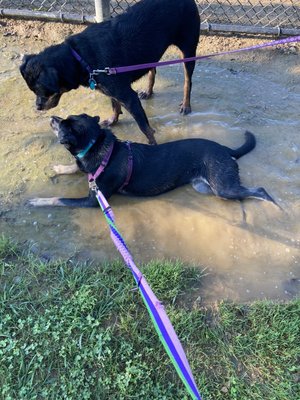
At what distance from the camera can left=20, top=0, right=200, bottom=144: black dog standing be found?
3579 millimetres

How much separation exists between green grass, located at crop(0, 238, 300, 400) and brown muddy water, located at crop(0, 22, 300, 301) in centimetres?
20

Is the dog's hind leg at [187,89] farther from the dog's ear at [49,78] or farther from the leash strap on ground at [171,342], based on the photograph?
the leash strap on ground at [171,342]

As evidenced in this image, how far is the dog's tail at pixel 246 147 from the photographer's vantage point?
3.94m

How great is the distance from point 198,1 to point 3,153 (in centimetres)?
409

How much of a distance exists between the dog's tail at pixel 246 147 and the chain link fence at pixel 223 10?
2.35m

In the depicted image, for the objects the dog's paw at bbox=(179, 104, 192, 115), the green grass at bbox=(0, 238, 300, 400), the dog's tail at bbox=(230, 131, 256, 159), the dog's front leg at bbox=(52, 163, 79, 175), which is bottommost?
the green grass at bbox=(0, 238, 300, 400)

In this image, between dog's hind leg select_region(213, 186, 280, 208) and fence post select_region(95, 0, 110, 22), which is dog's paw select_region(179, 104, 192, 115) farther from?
fence post select_region(95, 0, 110, 22)

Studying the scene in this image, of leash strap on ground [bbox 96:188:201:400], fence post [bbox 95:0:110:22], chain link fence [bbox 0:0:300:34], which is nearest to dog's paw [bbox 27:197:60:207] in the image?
leash strap on ground [bbox 96:188:201:400]

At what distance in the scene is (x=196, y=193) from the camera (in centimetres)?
379

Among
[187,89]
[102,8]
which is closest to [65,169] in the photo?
[187,89]

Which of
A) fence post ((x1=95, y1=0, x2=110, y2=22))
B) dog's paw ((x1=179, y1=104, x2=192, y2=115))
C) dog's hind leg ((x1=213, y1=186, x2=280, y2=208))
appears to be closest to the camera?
dog's hind leg ((x1=213, y1=186, x2=280, y2=208))

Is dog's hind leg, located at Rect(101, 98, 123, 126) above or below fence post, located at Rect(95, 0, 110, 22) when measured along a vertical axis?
below

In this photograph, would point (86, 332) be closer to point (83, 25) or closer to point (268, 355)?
point (268, 355)

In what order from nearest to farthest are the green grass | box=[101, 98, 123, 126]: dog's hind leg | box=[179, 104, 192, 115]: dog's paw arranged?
the green grass < box=[101, 98, 123, 126]: dog's hind leg < box=[179, 104, 192, 115]: dog's paw
